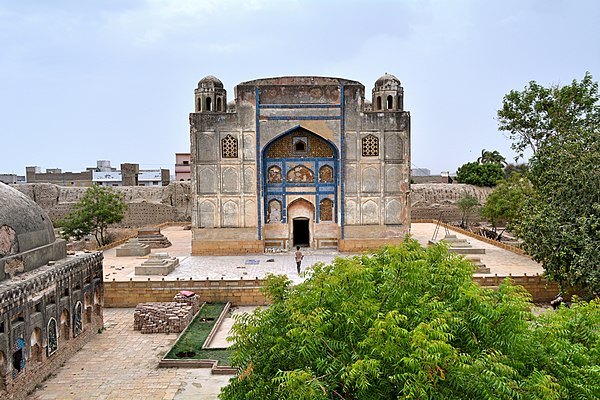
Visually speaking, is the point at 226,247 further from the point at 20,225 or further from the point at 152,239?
the point at 20,225

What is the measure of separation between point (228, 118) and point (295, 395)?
1982cm

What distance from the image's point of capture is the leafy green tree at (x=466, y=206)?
123ft

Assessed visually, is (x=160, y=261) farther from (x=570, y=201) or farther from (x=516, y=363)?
(x=516, y=363)

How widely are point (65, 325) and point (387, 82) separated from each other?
17960mm

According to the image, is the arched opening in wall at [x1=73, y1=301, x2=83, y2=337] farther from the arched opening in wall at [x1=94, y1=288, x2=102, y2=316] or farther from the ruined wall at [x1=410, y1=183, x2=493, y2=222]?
the ruined wall at [x1=410, y1=183, x2=493, y2=222]

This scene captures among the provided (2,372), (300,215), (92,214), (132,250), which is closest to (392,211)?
(300,215)

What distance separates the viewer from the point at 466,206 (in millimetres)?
37562

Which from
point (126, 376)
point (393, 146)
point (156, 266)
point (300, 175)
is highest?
point (393, 146)

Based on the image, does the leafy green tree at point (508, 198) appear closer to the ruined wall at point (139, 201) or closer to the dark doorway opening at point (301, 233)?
the dark doorway opening at point (301, 233)

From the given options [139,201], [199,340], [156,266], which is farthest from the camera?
[139,201]

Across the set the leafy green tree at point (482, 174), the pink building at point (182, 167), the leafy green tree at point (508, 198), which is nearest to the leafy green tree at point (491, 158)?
the leafy green tree at point (482, 174)

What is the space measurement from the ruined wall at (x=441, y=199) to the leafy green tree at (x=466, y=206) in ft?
1.95

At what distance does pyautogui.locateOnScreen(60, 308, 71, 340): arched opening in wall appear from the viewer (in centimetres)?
1226

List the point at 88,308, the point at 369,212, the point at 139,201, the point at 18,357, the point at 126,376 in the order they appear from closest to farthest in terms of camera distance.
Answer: the point at 18,357
the point at 126,376
the point at 88,308
the point at 369,212
the point at 139,201
